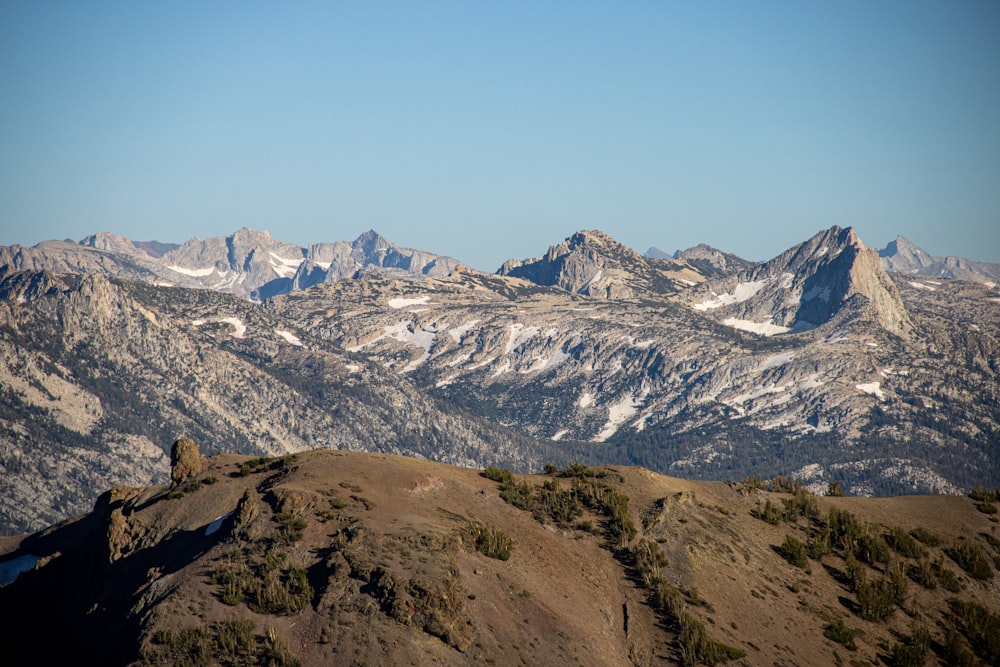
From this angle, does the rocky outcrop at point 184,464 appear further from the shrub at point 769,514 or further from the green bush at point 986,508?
the green bush at point 986,508

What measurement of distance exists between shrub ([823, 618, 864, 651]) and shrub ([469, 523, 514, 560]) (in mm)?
29176

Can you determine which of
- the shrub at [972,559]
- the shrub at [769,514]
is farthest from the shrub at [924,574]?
the shrub at [769,514]

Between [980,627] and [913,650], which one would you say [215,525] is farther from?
[980,627]

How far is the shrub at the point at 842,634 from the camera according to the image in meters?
93.2

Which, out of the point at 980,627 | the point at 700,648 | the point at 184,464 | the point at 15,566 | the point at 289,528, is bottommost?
the point at 15,566

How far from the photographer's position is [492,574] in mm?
88562

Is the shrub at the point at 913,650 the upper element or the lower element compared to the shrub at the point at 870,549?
lower

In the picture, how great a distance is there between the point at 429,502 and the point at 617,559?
18.4 meters

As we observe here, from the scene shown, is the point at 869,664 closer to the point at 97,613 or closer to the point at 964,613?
the point at 964,613

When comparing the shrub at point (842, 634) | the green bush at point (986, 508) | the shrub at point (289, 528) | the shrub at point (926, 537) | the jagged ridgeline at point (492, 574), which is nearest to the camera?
the jagged ridgeline at point (492, 574)

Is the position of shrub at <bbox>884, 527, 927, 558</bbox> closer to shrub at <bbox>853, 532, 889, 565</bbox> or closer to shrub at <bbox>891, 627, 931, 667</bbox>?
shrub at <bbox>853, 532, 889, 565</bbox>

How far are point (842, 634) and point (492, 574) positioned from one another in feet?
105

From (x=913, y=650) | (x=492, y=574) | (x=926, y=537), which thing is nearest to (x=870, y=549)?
(x=926, y=537)

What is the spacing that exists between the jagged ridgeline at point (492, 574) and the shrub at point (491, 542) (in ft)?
0.86
